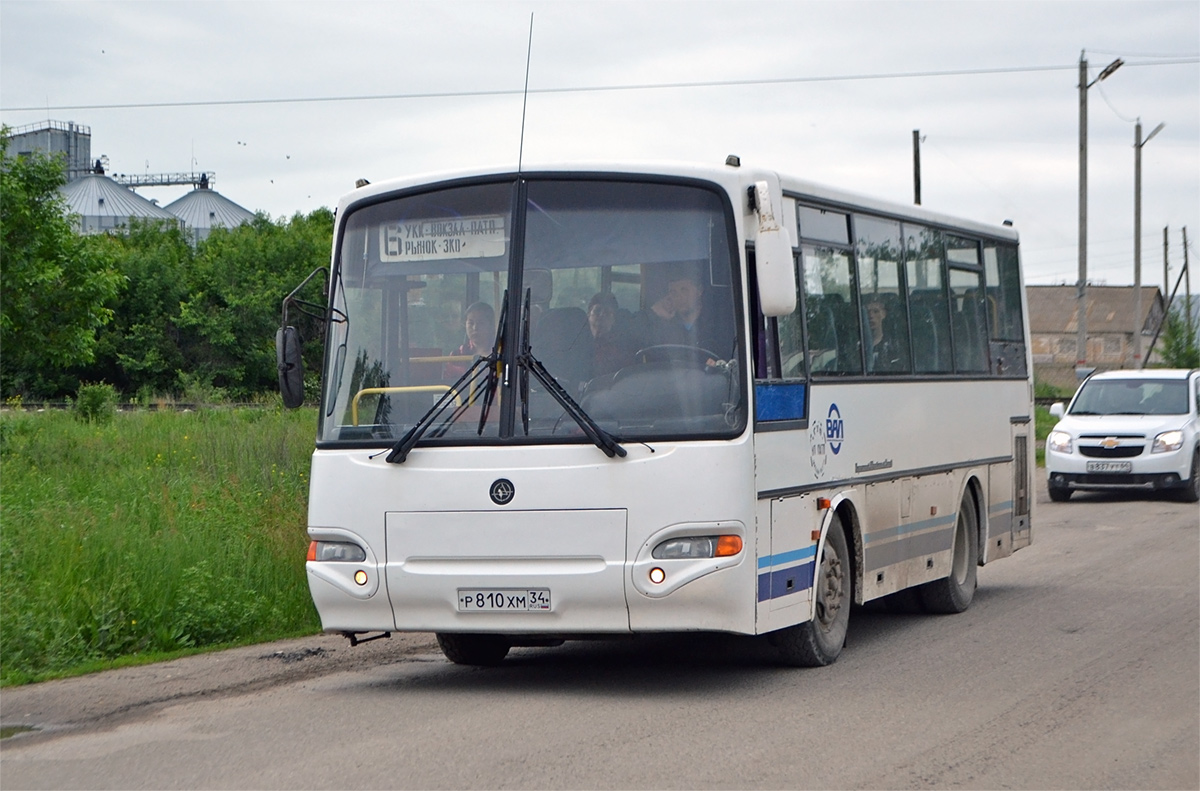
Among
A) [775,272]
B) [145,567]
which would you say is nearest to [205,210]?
[145,567]

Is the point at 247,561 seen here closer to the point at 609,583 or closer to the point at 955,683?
the point at 609,583

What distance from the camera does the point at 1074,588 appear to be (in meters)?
13.5

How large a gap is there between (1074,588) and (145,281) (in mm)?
57619

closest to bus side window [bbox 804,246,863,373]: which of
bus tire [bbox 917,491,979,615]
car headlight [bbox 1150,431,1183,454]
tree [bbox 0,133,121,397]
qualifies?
bus tire [bbox 917,491,979,615]

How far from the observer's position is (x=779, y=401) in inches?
336

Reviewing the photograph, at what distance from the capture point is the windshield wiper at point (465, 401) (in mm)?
8219

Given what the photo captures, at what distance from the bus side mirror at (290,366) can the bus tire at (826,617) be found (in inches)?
124

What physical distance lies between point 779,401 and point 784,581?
100 centimetres

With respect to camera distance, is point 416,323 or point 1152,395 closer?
point 416,323

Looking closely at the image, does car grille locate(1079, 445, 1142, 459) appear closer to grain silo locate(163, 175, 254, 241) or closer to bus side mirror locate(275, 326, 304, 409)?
bus side mirror locate(275, 326, 304, 409)

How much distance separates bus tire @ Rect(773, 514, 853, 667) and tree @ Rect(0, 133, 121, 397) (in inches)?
794

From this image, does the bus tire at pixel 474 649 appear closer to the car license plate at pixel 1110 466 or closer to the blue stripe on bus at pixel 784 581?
the blue stripe on bus at pixel 784 581

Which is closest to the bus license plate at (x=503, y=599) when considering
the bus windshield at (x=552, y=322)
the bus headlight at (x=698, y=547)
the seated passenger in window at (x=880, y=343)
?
the bus headlight at (x=698, y=547)

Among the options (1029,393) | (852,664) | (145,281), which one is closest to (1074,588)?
(1029,393)
